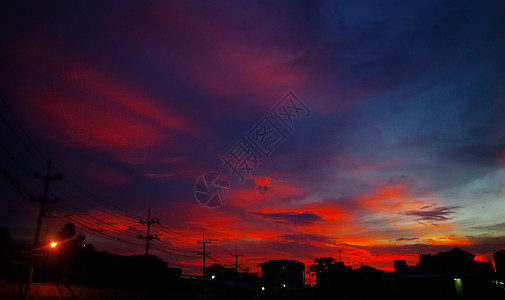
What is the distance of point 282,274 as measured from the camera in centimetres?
8881

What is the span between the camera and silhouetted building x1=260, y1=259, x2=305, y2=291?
88000mm

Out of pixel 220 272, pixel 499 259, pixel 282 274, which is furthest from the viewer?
pixel 220 272

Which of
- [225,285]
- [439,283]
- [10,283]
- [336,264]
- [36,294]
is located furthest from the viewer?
[225,285]

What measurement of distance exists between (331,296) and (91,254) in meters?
33.0

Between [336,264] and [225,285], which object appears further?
[225,285]

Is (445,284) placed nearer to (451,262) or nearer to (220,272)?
(451,262)

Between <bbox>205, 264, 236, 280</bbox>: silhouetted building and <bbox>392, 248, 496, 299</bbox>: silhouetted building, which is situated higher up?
<bbox>205, 264, 236, 280</bbox>: silhouetted building

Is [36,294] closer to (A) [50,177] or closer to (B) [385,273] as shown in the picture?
(A) [50,177]

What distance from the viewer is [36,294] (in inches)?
1054

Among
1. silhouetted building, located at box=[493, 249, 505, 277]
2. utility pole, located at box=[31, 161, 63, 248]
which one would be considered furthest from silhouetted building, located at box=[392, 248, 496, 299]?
utility pole, located at box=[31, 161, 63, 248]

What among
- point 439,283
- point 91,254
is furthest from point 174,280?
point 439,283

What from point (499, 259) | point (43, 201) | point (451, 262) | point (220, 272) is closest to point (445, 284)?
point (451, 262)

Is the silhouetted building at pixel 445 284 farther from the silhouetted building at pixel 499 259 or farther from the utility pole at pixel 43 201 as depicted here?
the utility pole at pixel 43 201

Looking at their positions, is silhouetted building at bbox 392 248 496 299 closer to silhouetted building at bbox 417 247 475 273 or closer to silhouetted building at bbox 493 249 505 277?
silhouetted building at bbox 417 247 475 273
